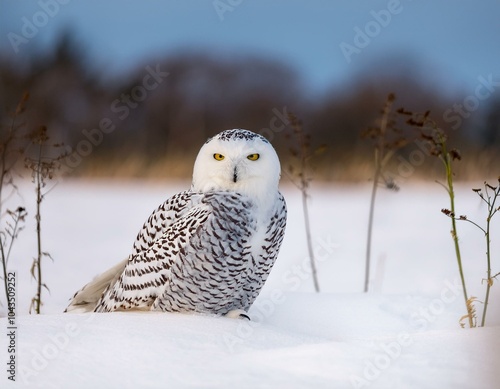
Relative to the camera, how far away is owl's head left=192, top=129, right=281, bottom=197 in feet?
9.09

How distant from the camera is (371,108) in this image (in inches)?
667

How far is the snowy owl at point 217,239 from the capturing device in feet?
8.86

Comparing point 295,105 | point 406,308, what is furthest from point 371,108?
point 406,308

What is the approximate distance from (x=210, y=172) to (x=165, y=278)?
492mm

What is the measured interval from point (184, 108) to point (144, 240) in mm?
13120

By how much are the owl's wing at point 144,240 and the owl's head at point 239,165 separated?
0.16 meters

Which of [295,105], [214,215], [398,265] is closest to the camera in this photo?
[214,215]

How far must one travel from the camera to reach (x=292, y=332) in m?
2.62

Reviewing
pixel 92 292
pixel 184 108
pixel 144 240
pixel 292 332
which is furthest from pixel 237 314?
pixel 184 108

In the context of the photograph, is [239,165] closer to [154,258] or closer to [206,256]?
[206,256]

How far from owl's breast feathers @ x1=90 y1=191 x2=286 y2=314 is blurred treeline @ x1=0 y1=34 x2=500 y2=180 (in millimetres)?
6815

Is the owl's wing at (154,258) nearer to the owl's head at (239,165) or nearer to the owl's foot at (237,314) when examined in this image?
the owl's head at (239,165)

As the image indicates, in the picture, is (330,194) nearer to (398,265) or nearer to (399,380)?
(398,265)

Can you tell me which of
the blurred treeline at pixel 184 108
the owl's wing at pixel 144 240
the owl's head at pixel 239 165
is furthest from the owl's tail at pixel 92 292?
the blurred treeline at pixel 184 108
